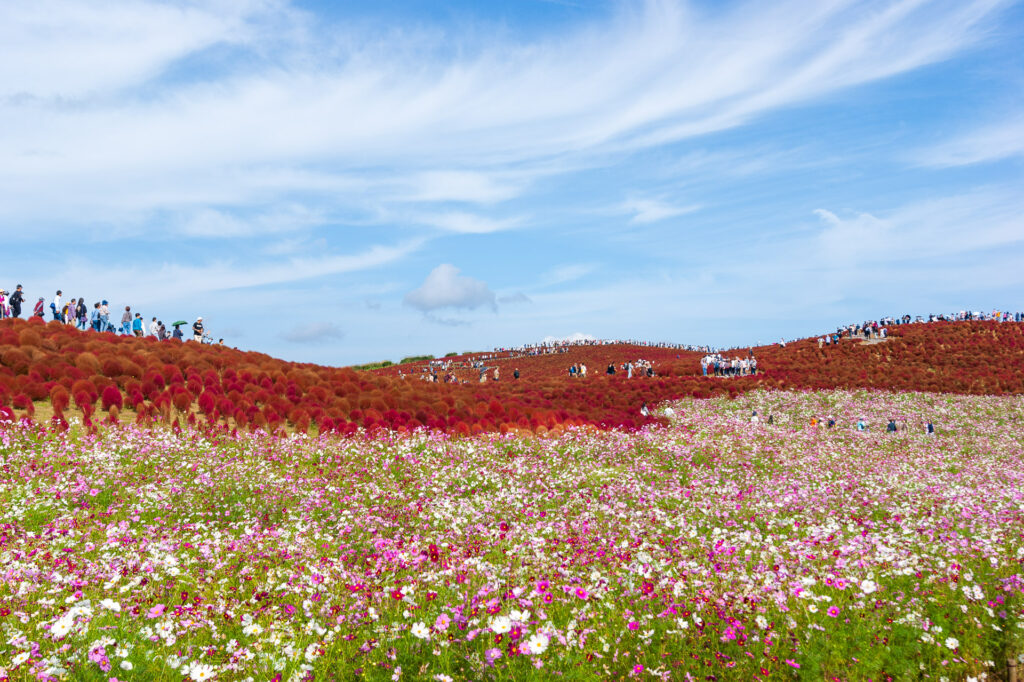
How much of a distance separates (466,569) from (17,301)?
109 ft

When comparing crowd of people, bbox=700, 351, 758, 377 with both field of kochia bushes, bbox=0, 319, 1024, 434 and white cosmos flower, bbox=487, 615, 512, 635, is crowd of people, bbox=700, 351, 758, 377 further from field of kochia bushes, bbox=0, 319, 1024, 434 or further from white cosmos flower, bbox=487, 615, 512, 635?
white cosmos flower, bbox=487, 615, 512, 635

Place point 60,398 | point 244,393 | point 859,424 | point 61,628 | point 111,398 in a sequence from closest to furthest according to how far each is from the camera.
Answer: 1. point 61,628
2. point 60,398
3. point 111,398
4. point 244,393
5. point 859,424

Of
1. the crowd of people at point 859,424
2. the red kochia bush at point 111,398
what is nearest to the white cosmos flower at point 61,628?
the red kochia bush at point 111,398

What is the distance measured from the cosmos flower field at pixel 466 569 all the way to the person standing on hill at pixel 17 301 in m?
21.7

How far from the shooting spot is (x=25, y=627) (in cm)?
493

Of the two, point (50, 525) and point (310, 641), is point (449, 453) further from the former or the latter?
point (310, 641)

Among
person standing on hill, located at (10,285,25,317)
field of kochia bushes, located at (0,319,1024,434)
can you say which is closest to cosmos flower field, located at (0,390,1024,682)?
field of kochia bushes, located at (0,319,1024,434)

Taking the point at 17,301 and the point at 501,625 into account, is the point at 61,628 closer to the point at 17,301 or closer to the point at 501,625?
the point at 501,625

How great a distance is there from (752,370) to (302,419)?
3760cm

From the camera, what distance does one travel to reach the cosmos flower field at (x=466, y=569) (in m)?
4.77

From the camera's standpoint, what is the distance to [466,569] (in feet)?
20.2

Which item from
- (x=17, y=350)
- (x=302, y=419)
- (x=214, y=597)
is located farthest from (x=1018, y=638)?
(x=17, y=350)

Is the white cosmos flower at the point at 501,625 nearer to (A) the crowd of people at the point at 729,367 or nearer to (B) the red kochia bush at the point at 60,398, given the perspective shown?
(B) the red kochia bush at the point at 60,398

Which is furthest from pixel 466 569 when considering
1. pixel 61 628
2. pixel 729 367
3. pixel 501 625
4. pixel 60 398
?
pixel 729 367
